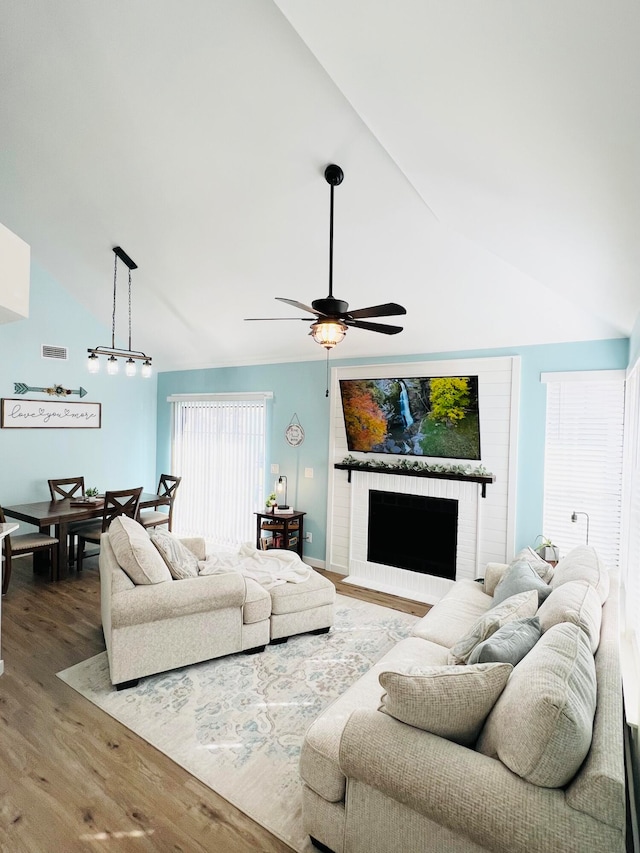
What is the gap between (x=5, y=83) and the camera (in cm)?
302

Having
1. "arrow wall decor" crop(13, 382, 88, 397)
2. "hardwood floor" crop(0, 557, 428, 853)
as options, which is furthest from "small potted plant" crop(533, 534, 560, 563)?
"arrow wall decor" crop(13, 382, 88, 397)

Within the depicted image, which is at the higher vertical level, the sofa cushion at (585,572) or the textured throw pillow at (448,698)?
the sofa cushion at (585,572)

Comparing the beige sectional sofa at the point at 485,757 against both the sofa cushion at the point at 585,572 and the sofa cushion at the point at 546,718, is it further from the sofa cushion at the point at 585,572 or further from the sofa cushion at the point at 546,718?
the sofa cushion at the point at 585,572

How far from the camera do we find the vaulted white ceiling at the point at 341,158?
1263mm

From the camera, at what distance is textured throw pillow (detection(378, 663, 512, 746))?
5.18ft

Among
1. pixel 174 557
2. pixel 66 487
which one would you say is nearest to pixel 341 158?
pixel 174 557

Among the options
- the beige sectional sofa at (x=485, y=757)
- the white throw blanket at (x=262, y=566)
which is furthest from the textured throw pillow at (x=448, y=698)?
the white throw blanket at (x=262, y=566)

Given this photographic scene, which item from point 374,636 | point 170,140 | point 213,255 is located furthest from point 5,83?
point 374,636

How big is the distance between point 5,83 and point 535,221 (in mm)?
3576

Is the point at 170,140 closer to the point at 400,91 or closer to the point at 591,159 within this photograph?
the point at 400,91

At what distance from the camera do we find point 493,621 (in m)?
2.17

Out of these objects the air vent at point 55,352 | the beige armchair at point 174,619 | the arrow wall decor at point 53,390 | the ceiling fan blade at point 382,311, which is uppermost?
the air vent at point 55,352

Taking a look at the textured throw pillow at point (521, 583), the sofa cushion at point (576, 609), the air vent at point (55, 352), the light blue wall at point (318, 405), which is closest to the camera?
the sofa cushion at point (576, 609)

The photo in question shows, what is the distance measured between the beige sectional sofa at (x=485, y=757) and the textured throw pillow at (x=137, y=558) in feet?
5.11
